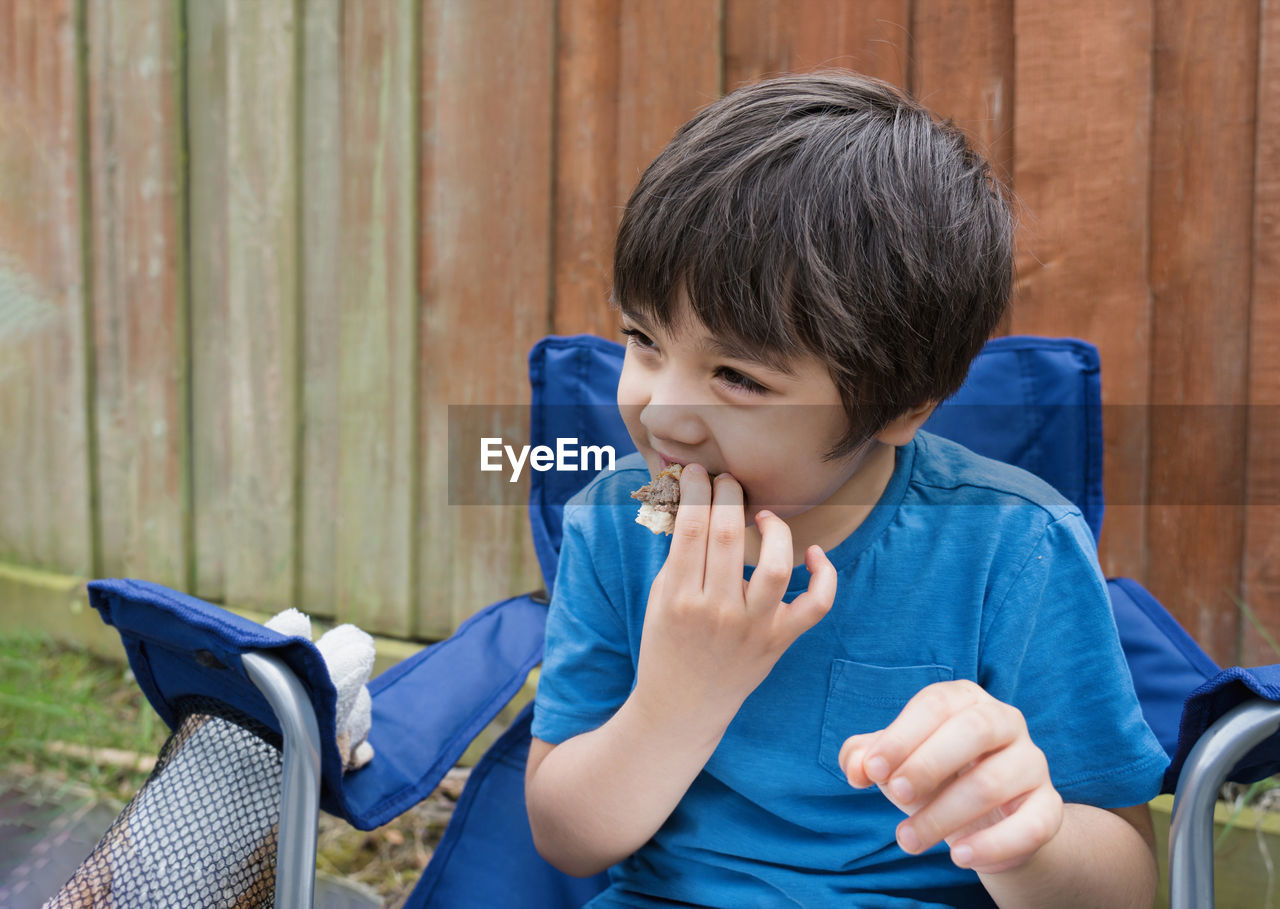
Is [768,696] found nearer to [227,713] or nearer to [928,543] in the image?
[928,543]

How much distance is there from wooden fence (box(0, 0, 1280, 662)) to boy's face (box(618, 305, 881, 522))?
1127mm

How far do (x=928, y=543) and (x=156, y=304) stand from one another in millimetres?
2741

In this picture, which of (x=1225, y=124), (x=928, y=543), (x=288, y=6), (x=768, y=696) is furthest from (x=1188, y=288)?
(x=288, y=6)

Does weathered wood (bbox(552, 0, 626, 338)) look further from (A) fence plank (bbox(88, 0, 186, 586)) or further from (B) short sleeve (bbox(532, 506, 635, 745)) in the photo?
(A) fence plank (bbox(88, 0, 186, 586))

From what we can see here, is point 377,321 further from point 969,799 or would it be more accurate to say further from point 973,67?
point 969,799

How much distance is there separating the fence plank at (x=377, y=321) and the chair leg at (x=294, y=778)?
5.34 feet

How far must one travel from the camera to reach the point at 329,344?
2.67m

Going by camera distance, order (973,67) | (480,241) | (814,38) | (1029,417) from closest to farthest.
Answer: (1029,417) < (973,67) < (814,38) < (480,241)

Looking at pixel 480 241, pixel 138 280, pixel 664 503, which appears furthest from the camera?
pixel 138 280

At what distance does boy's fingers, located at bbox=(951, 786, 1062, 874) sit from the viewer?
72 cm

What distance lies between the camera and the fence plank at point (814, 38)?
1907 mm

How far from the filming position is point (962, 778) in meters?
A: 0.74

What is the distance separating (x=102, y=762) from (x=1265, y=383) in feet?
9.34

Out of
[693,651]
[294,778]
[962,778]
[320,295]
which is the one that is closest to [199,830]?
[294,778]
